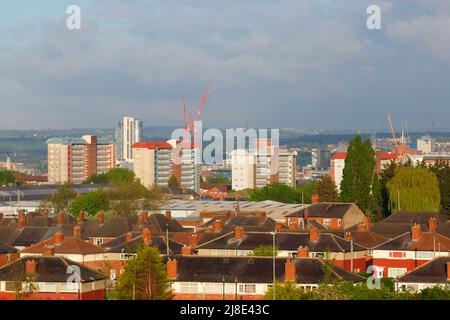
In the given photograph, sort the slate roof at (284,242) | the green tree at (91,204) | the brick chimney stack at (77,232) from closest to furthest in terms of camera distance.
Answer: the slate roof at (284,242) → the brick chimney stack at (77,232) → the green tree at (91,204)

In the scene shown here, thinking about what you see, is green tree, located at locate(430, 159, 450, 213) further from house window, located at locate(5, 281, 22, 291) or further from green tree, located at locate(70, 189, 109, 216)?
house window, located at locate(5, 281, 22, 291)

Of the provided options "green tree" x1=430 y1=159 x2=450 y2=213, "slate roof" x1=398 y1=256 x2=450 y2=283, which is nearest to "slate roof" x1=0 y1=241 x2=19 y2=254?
"slate roof" x1=398 y1=256 x2=450 y2=283

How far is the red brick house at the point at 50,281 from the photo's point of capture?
2082 inches

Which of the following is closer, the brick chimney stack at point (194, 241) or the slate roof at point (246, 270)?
the slate roof at point (246, 270)

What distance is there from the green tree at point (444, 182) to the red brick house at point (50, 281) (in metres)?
46.5

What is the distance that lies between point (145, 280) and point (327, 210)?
136 feet

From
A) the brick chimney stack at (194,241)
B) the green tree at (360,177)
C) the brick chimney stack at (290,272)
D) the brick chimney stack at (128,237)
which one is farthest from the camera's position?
the green tree at (360,177)

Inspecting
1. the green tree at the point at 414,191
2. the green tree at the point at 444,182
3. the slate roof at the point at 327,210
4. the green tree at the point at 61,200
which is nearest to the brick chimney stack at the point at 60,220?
the slate roof at the point at 327,210

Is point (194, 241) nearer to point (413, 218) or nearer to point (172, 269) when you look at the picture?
point (172, 269)

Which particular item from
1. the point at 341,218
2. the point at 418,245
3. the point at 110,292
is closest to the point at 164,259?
the point at 110,292

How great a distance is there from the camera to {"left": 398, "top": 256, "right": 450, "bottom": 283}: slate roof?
54750 mm

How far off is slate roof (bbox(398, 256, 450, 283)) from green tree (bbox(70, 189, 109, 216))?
4935 centimetres

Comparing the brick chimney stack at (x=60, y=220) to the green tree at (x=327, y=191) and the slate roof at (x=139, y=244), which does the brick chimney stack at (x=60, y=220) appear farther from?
the green tree at (x=327, y=191)
